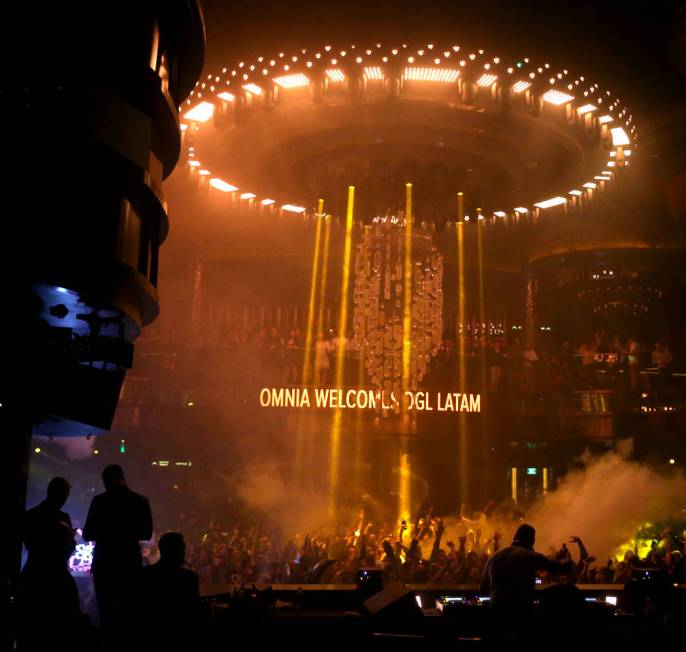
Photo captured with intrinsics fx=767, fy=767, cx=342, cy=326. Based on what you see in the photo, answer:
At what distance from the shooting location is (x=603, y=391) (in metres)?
19.7

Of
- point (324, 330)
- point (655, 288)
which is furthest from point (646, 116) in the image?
point (324, 330)

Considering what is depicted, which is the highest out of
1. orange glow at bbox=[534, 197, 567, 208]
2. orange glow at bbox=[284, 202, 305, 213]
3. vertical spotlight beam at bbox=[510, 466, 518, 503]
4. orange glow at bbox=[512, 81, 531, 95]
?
orange glow at bbox=[284, 202, 305, 213]

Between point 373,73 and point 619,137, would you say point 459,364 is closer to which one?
point 619,137

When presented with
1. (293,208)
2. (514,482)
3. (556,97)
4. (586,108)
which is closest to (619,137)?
(586,108)

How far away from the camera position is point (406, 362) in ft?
59.3

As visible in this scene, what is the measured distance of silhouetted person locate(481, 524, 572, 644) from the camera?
17.0 feet

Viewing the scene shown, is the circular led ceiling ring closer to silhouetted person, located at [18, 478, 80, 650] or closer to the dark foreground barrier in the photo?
the dark foreground barrier

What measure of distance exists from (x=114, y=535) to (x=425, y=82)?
7811 mm

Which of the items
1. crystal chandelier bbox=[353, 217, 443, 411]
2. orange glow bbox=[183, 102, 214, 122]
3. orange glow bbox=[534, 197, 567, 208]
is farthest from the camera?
crystal chandelier bbox=[353, 217, 443, 411]

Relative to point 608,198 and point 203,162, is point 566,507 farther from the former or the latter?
point 203,162

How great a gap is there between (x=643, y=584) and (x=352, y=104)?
769cm

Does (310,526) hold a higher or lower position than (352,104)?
lower

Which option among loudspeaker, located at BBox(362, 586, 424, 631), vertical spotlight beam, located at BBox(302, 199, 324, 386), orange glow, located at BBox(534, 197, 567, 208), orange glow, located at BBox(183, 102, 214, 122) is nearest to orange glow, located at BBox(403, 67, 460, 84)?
orange glow, located at BBox(183, 102, 214, 122)

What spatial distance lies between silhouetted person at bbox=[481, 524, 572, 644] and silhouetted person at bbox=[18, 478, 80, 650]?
2702 mm
